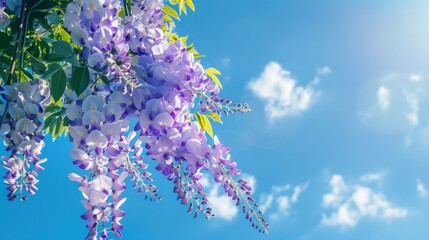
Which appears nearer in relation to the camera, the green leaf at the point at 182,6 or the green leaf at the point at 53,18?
the green leaf at the point at 53,18

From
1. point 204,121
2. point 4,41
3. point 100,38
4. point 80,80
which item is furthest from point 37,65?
point 204,121

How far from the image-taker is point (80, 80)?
5.95 ft

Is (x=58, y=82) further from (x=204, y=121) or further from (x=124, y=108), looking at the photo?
(x=204, y=121)

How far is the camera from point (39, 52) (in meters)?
2.41

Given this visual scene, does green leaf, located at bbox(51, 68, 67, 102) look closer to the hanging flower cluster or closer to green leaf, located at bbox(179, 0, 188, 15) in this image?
the hanging flower cluster

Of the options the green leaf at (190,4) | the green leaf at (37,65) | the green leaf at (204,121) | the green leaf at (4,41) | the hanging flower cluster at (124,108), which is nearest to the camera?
the hanging flower cluster at (124,108)

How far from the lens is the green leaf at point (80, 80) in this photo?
1.80 m

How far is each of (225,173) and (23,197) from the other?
1.02 metres

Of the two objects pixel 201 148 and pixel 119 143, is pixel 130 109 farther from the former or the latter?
pixel 201 148

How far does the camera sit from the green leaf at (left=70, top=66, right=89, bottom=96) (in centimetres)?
180

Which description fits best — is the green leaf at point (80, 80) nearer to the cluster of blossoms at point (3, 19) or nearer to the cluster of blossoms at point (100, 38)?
the cluster of blossoms at point (100, 38)

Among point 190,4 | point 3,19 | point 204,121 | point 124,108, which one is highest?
point 190,4

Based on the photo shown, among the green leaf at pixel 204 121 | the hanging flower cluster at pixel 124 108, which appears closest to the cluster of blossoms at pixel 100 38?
the hanging flower cluster at pixel 124 108

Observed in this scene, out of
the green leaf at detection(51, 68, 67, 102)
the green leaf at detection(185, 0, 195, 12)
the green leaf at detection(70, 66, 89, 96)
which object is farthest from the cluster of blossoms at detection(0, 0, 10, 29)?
the green leaf at detection(185, 0, 195, 12)
